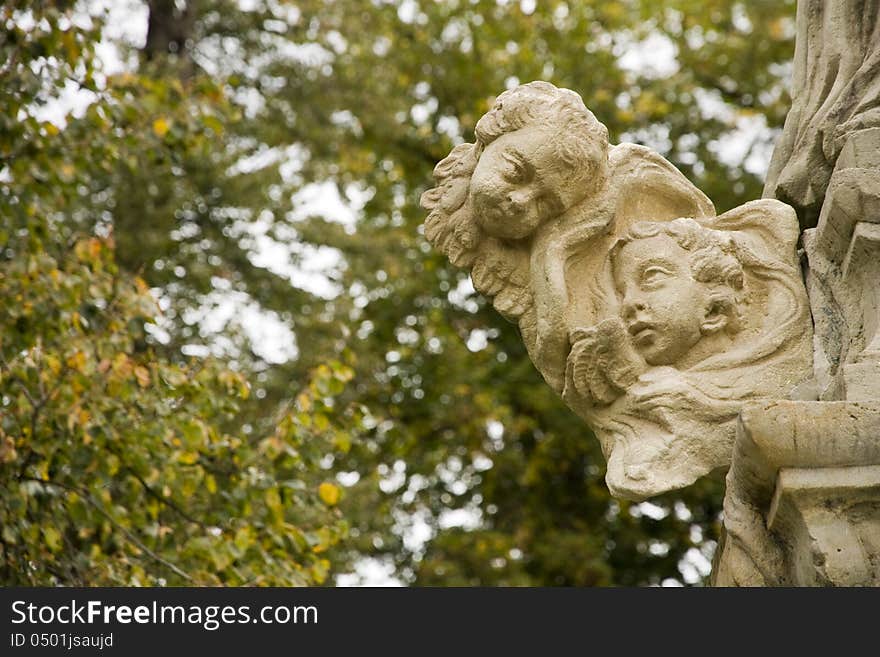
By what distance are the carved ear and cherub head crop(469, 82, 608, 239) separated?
0.48 meters

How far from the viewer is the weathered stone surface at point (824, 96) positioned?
4230 mm

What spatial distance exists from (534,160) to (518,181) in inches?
2.9

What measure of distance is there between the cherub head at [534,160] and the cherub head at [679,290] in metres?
0.23

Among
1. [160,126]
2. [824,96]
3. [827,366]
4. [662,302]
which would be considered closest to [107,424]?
[160,126]

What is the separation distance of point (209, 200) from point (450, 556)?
3575mm

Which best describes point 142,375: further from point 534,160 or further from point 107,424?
point 534,160

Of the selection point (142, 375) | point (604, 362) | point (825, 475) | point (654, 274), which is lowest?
point (825, 475)

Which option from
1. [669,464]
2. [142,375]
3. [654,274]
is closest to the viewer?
[669,464]

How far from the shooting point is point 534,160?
436cm

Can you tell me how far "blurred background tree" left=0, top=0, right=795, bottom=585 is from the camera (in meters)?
13.2

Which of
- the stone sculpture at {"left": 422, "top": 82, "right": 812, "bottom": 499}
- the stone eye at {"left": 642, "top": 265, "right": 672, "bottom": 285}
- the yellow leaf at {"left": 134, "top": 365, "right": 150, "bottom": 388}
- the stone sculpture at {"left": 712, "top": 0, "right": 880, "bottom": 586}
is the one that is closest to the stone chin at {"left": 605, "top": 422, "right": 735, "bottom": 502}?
the stone sculpture at {"left": 422, "top": 82, "right": 812, "bottom": 499}

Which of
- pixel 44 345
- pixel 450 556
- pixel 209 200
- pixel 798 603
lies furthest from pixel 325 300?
pixel 798 603

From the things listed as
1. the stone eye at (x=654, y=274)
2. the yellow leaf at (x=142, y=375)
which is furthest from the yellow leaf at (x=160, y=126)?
the stone eye at (x=654, y=274)

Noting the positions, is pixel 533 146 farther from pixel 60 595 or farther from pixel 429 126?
pixel 429 126
